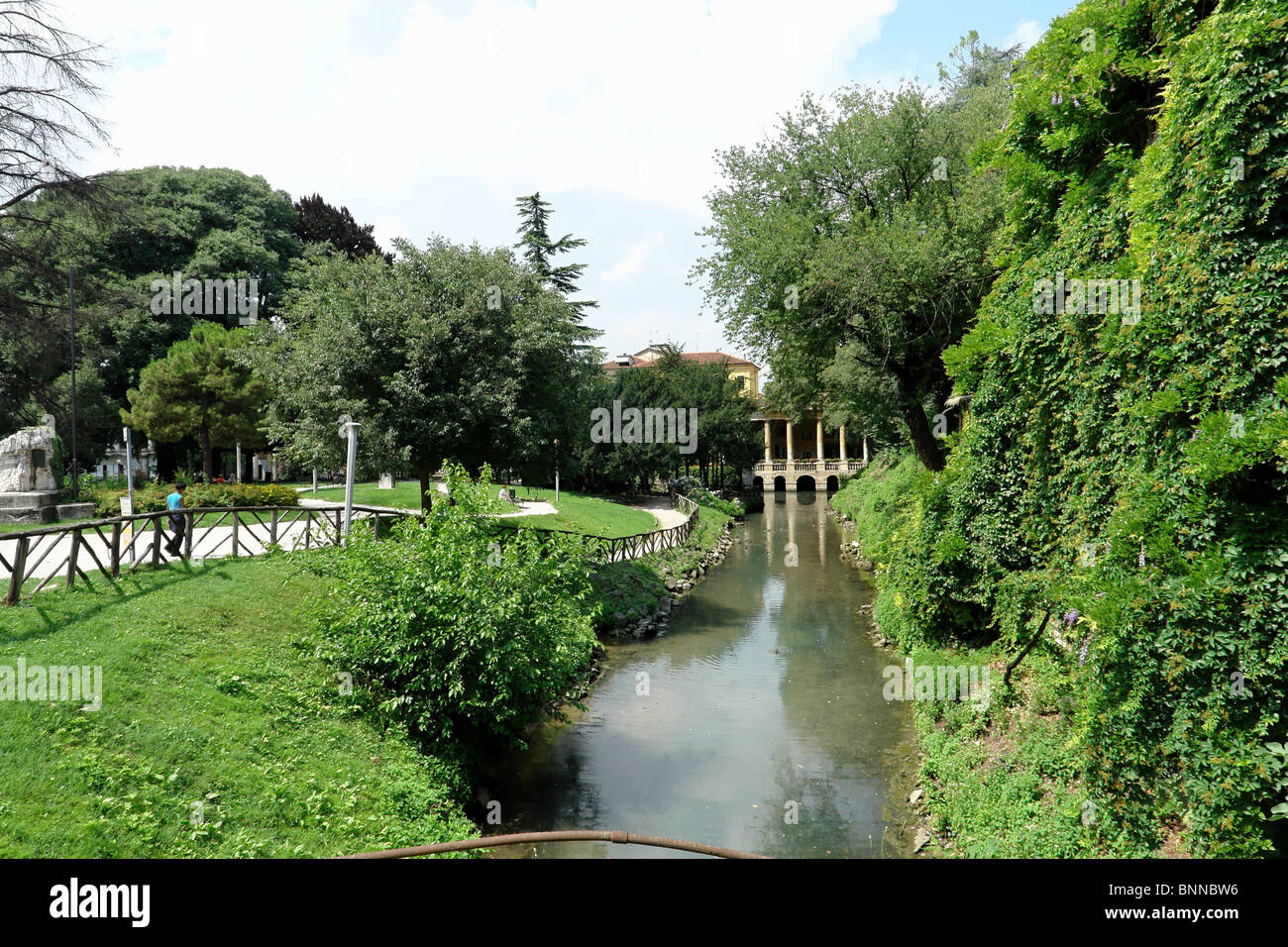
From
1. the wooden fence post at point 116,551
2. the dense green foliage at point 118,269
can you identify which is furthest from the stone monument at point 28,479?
Answer: the wooden fence post at point 116,551

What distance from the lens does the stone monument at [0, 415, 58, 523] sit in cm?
1984

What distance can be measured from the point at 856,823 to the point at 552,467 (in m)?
13.3

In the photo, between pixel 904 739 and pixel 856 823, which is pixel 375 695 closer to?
pixel 856 823

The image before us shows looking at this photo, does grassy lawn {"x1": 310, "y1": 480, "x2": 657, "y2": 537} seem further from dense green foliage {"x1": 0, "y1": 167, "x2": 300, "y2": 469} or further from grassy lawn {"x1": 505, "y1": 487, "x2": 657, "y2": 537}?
dense green foliage {"x1": 0, "y1": 167, "x2": 300, "y2": 469}

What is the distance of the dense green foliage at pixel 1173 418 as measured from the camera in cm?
566

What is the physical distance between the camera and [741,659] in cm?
1717
